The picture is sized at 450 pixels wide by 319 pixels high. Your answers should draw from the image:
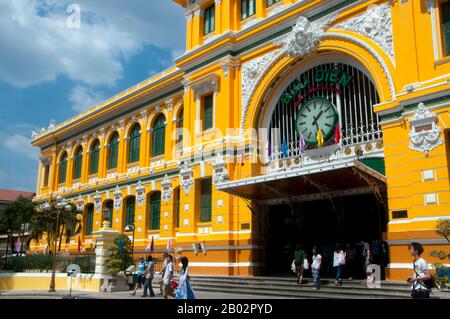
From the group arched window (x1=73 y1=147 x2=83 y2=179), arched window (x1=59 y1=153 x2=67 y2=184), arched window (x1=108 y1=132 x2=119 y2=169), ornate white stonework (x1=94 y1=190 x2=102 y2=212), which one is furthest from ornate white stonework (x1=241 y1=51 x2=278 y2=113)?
arched window (x1=59 y1=153 x2=67 y2=184)

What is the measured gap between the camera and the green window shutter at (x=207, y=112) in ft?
78.5

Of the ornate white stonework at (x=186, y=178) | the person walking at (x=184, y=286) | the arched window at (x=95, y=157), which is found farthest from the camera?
the arched window at (x=95, y=157)

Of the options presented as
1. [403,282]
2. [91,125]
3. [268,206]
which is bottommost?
[403,282]

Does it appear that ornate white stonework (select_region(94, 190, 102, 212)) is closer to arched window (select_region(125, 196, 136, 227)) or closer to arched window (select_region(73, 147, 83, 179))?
arched window (select_region(125, 196, 136, 227))

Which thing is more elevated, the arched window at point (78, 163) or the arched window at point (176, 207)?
the arched window at point (78, 163)

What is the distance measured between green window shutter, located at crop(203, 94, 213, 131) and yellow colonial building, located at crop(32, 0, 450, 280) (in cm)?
6

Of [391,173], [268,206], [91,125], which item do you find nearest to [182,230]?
[268,206]

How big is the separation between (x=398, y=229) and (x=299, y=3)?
10517 mm

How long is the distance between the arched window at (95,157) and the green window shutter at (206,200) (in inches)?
593

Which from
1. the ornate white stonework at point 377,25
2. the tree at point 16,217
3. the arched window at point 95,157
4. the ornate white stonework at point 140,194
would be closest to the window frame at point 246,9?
the ornate white stonework at point 377,25

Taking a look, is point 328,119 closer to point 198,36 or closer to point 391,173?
point 391,173

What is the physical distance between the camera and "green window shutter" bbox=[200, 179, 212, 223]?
75.5 ft

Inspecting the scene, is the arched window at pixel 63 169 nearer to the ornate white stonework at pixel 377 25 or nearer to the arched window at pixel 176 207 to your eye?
the arched window at pixel 176 207
